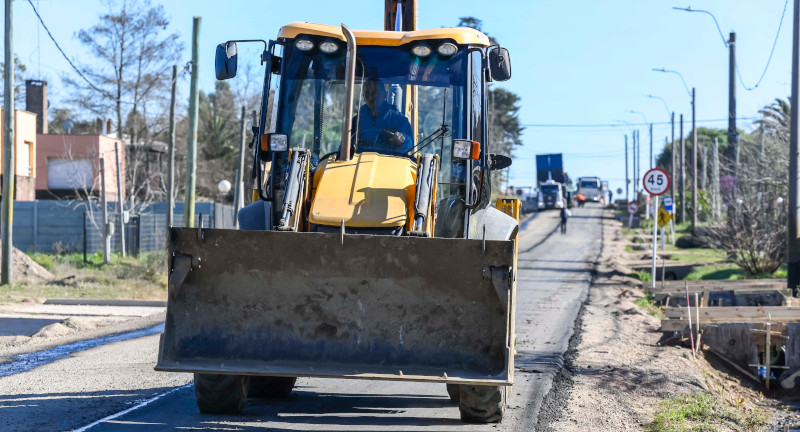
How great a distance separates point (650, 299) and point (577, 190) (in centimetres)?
6391

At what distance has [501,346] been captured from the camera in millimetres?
7395

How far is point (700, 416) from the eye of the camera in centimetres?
974

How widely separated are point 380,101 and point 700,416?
462 centimetres

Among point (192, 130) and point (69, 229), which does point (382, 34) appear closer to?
point (192, 130)

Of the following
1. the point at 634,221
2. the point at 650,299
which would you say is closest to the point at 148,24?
the point at 634,221

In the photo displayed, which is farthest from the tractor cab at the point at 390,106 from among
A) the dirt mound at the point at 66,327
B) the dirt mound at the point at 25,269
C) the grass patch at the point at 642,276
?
Result: the grass patch at the point at 642,276

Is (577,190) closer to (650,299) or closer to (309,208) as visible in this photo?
(650,299)

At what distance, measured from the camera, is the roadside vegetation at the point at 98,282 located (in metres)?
22.6

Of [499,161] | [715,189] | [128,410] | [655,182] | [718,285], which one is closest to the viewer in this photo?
[128,410]

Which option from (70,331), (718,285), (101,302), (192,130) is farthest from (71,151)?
(718,285)

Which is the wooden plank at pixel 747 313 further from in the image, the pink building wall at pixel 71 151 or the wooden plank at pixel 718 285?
the pink building wall at pixel 71 151

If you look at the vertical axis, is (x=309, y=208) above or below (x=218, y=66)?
below

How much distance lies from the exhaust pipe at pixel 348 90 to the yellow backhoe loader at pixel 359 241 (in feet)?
0.05

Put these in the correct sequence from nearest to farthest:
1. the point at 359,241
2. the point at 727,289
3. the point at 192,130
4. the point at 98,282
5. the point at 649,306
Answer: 1. the point at 359,241
2. the point at 727,289
3. the point at 649,306
4. the point at 192,130
5. the point at 98,282
